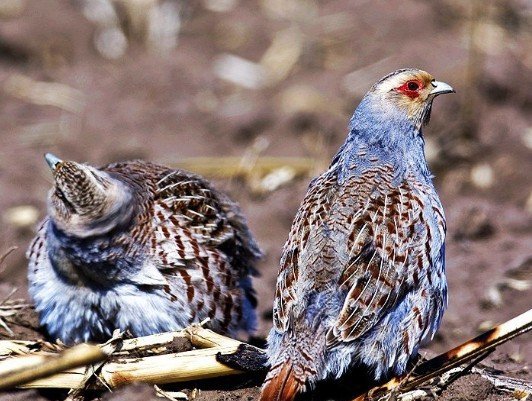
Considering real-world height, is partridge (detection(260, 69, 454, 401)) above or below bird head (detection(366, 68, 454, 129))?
below

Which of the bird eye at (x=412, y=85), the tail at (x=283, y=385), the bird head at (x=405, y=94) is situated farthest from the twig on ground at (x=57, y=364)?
the bird eye at (x=412, y=85)

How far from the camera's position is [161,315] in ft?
17.1

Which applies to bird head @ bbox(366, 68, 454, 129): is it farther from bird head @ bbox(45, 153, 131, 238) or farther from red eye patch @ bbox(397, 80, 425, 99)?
bird head @ bbox(45, 153, 131, 238)

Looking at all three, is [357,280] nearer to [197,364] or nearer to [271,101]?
A: [197,364]

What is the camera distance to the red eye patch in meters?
5.34

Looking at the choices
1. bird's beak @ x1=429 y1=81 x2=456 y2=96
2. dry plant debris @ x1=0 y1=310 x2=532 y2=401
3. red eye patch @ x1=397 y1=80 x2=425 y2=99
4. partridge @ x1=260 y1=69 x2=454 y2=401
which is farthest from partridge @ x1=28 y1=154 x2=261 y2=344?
bird's beak @ x1=429 y1=81 x2=456 y2=96

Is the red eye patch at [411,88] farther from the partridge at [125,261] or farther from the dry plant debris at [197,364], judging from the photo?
the dry plant debris at [197,364]

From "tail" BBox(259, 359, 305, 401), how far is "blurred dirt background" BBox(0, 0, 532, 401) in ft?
6.60

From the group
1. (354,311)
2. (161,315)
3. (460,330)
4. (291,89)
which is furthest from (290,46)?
(354,311)

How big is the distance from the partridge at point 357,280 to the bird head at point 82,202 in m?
0.97

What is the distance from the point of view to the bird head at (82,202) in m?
5.03

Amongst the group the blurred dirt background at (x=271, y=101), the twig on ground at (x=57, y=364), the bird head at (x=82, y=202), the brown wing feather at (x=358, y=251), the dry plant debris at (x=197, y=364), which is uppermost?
the blurred dirt background at (x=271, y=101)

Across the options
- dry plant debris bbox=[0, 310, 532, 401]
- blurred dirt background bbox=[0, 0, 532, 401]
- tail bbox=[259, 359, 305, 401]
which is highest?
blurred dirt background bbox=[0, 0, 532, 401]

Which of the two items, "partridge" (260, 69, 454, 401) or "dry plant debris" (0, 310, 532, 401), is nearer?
"partridge" (260, 69, 454, 401)
